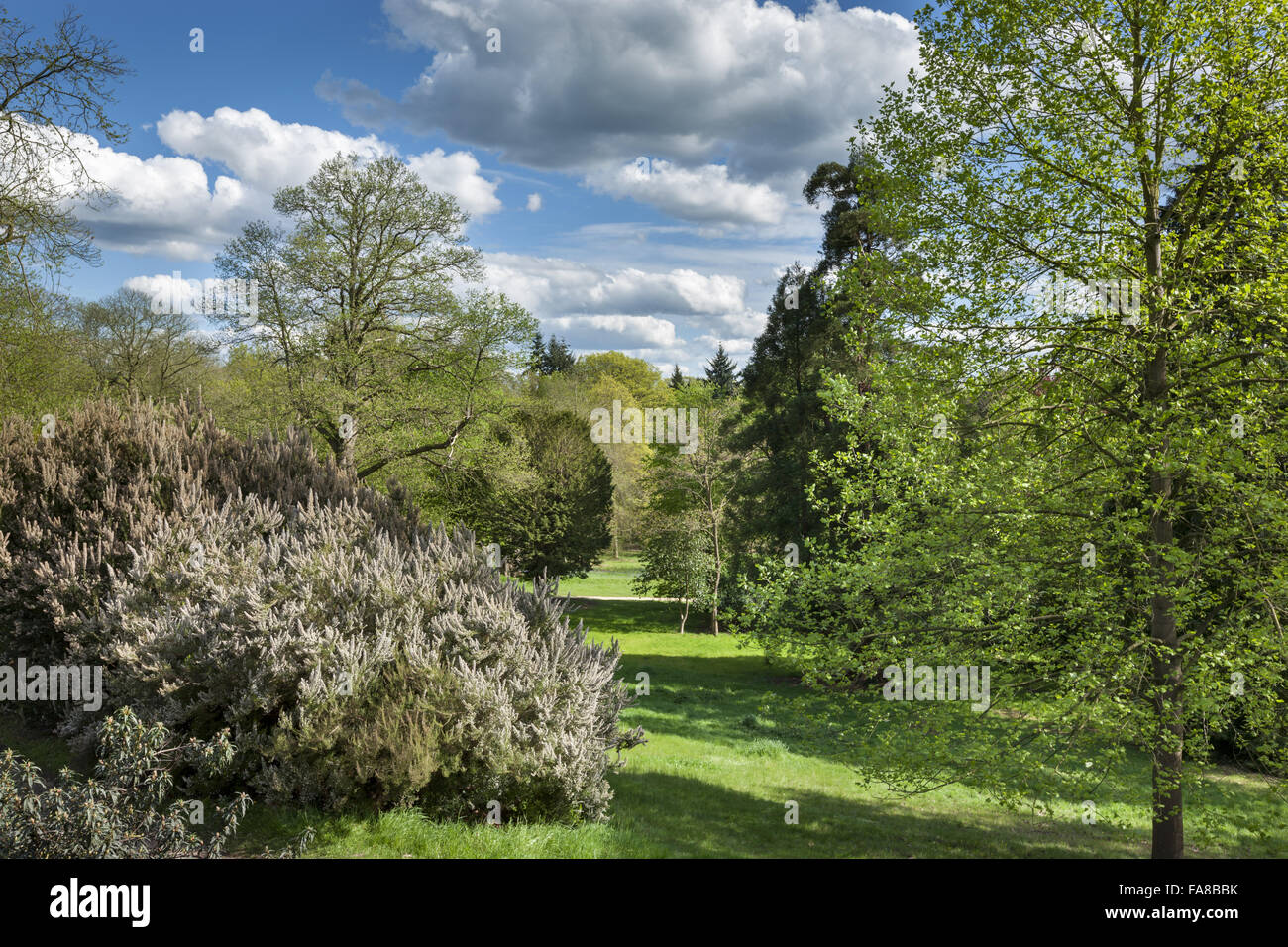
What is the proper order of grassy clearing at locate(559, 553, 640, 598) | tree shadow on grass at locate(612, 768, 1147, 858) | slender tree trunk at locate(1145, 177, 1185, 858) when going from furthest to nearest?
grassy clearing at locate(559, 553, 640, 598) → tree shadow on grass at locate(612, 768, 1147, 858) → slender tree trunk at locate(1145, 177, 1185, 858)

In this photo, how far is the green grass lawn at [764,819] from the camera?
572 cm

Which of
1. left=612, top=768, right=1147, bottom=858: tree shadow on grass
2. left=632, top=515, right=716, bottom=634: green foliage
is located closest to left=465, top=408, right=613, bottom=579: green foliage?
left=632, top=515, right=716, bottom=634: green foliage

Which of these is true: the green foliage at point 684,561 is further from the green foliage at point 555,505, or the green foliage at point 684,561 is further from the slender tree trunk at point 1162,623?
the slender tree trunk at point 1162,623

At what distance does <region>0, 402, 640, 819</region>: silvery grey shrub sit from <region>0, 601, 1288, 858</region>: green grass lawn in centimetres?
47

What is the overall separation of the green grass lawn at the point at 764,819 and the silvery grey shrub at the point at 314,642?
0.47 meters

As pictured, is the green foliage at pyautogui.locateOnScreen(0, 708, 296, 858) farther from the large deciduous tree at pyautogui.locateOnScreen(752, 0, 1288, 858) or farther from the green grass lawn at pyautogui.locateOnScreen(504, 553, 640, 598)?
the green grass lawn at pyautogui.locateOnScreen(504, 553, 640, 598)

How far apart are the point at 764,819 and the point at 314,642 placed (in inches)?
251

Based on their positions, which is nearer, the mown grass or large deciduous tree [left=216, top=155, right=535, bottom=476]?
the mown grass

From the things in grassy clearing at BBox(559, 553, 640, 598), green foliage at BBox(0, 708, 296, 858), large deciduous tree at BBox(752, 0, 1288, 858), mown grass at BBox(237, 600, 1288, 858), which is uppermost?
large deciduous tree at BBox(752, 0, 1288, 858)

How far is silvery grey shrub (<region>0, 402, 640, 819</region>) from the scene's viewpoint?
596 centimetres

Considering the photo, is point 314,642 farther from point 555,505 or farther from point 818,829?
point 555,505

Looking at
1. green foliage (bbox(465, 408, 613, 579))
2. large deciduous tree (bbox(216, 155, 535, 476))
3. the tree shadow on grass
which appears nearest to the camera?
the tree shadow on grass

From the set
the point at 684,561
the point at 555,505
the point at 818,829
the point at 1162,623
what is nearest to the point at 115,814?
the point at 818,829
